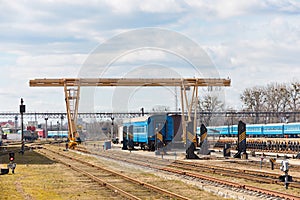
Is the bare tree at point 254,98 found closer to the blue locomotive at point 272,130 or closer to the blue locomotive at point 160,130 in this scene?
the blue locomotive at point 272,130

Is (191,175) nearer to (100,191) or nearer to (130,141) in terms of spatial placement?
(100,191)

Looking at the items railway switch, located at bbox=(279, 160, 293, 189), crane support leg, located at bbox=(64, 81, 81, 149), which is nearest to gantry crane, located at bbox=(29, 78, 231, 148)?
crane support leg, located at bbox=(64, 81, 81, 149)

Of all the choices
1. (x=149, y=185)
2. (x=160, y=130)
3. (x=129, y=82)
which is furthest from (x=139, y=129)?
(x=149, y=185)

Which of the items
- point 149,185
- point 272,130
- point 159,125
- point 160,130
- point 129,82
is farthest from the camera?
point 272,130

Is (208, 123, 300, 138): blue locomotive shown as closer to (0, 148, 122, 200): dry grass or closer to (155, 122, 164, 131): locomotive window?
(155, 122, 164, 131): locomotive window

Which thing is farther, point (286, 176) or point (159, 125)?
point (159, 125)

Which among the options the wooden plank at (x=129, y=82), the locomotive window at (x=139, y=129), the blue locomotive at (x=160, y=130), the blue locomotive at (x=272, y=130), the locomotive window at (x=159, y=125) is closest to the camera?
the blue locomotive at (x=160, y=130)

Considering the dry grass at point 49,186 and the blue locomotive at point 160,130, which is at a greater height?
the blue locomotive at point 160,130

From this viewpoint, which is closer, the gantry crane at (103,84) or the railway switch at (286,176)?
the railway switch at (286,176)

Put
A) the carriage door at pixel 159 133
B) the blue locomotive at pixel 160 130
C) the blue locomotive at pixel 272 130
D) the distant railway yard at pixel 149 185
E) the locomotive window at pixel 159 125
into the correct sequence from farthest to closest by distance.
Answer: the blue locomotive at pixel 272 130 → the locomotive window at pixel 159 125 → the blue locomotive at pixel 160 130 → the carriage door at pixel 159 133 → the distant railway yard at pixel 149 185

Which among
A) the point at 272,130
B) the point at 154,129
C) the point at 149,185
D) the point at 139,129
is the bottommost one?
the point at 149,185

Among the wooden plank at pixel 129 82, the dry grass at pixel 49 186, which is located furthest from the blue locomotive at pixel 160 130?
the dry grass at pixel 49 186

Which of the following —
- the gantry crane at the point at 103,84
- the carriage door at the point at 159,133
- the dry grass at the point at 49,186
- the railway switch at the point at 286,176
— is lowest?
the dry grass at the point at 49,186

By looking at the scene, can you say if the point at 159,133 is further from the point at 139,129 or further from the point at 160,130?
the point at 139,129
